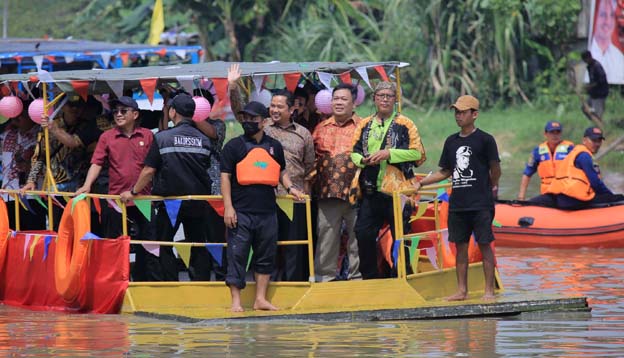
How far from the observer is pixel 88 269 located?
40.7 feet

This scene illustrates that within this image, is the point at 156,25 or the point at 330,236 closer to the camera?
the point at 330,236

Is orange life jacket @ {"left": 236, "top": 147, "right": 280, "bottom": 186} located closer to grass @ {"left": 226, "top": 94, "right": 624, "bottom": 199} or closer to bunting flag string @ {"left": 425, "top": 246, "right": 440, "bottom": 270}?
bunting flag string @ {"left": 425, "top": 246, "right": 440, "bottom": 270}

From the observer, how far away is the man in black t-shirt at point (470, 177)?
11977mm

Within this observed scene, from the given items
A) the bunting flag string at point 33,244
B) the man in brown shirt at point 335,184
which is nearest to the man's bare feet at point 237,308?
the man in brown shirt at point 335,184

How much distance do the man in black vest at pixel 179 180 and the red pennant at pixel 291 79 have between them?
0.84m

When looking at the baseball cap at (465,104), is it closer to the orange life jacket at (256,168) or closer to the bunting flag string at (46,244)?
the orange life jacket at (256,168)

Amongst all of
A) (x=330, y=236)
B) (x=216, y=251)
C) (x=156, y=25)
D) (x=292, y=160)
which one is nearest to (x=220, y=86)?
(x=292, y=160)

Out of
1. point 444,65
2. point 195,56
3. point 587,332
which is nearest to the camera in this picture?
point 587,332

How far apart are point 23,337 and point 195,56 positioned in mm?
17075

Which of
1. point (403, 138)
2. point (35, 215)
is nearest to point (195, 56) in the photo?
point (35, 215)

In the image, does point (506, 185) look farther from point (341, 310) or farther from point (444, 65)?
point (341, 310)

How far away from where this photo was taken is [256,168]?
1166 cm

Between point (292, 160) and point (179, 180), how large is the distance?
95cm

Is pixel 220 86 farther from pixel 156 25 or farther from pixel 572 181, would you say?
pixel 156 25
